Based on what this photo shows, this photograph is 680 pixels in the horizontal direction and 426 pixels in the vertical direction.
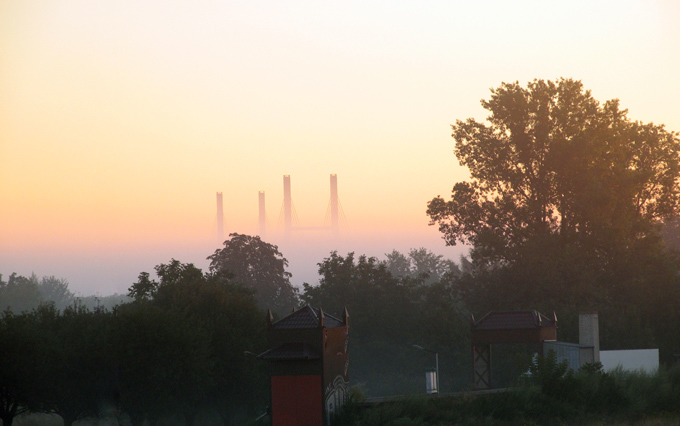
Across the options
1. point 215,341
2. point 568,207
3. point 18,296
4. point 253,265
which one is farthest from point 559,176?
point 18,296

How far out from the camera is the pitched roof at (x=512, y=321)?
5044 cm

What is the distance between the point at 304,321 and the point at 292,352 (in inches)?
81.8

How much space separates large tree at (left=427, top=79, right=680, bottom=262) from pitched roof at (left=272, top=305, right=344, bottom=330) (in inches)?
1291

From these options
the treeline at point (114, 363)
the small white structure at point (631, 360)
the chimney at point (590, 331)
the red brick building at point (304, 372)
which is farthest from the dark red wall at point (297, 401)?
the small white structure at point (631, 360)

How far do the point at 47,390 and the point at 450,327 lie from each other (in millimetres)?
39968

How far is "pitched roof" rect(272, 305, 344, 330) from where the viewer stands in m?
45.4

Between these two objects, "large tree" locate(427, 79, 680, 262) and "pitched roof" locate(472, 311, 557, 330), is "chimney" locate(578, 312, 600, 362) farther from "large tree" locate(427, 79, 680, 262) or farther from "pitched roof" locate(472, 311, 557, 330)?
"large tree" locate(427, 79, 680, 262)

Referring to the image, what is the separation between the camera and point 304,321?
45.7m

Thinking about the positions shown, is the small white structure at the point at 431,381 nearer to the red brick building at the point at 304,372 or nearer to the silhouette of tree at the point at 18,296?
the red brick building at the point at 304,372

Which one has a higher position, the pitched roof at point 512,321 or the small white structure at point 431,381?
the pitched roof at point 512,321

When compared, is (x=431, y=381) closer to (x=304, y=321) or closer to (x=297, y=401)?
(x=297, y=401)

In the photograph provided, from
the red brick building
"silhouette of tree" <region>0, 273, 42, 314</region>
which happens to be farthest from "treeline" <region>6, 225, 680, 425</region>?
"silhouette of tree" <region>0, 273, 42, 314</region>

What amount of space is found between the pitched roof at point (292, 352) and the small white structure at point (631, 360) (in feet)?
67.7

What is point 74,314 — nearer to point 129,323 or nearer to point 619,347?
point 129,323
